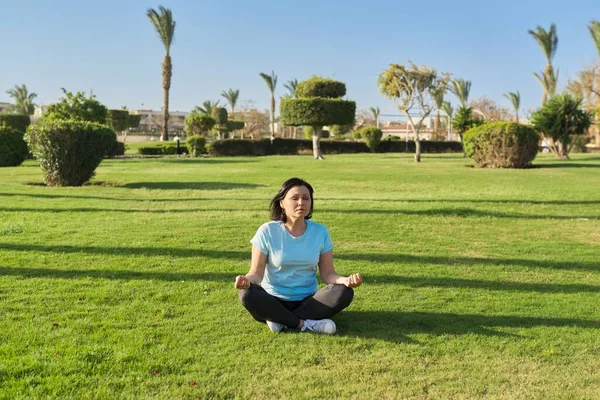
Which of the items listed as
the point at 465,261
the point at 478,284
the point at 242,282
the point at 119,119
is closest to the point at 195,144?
the point at 119,119

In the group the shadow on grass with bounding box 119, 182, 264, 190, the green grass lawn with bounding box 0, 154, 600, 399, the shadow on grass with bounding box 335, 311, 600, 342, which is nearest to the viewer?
the green grass lawn with bounding box 0, 154, 600, 399

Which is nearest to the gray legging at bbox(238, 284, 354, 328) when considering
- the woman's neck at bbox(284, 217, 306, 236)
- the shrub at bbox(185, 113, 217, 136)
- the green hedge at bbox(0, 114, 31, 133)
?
the woman's neck at bbox(284, 217, 306, 236)

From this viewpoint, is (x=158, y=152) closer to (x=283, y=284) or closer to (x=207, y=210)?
(x=207, y=210)

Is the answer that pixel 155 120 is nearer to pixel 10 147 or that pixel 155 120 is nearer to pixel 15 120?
pixel 15 120

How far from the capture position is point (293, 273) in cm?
409

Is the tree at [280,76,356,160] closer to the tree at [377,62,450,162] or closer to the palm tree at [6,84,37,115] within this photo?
the tree at [377,62,450,162]

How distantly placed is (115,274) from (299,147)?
37.2 metres

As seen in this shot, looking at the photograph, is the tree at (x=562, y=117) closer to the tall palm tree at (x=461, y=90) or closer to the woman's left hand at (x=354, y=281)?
the woman's left hand at (x=354, y=281)

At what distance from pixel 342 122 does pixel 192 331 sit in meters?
29.7

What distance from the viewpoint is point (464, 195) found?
12.2 metres

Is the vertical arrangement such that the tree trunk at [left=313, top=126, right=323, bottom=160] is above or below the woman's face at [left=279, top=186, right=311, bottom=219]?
above

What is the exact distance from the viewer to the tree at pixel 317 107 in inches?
1264

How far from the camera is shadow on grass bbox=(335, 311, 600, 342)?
393cm

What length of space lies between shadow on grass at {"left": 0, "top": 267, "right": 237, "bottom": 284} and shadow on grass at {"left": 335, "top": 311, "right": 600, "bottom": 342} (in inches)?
59.4
